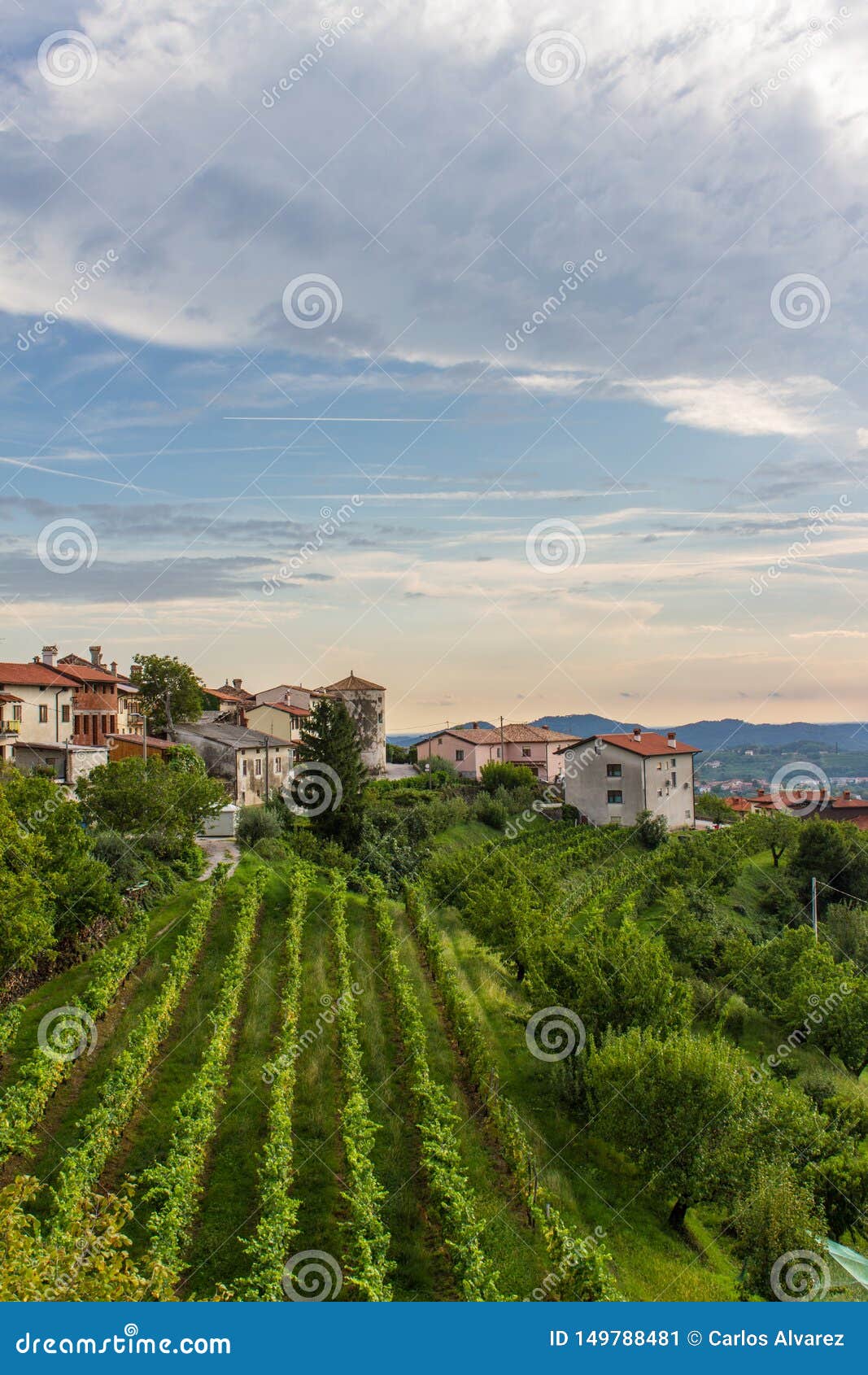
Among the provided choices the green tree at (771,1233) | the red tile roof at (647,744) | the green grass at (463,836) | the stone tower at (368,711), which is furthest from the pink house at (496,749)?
the green tree at (771,1233)

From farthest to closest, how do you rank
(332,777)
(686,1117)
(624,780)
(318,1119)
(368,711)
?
(368,711) < (624,780) < (332,777) < (318,1119) < (686,1117)

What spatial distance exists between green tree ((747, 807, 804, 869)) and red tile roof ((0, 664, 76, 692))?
4606cm

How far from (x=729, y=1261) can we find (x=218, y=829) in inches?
1219

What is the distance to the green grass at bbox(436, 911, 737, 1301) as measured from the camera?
55.8ft

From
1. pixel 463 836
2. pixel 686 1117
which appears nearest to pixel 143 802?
pixel 686 1117

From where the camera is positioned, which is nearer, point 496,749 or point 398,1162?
point 398,1162

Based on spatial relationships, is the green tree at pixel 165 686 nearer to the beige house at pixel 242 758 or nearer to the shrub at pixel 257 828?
the beige house at pixel 242 758

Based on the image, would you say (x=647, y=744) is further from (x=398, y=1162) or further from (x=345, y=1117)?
(x=398, y=1162)

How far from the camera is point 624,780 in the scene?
66062 mm

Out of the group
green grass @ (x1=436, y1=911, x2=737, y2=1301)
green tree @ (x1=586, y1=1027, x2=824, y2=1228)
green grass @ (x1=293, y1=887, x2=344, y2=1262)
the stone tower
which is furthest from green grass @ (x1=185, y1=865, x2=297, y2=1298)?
the stone tower

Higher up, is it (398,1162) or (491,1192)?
(398,1162)

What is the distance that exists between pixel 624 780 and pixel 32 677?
3987 cm

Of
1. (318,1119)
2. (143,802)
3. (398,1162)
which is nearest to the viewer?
(398,1162)

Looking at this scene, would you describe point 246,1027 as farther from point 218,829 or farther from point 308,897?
point 218,829
